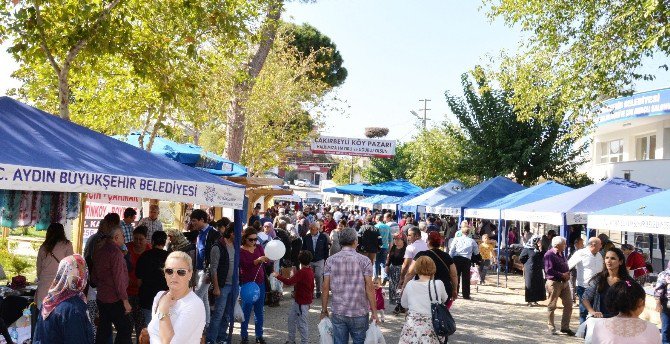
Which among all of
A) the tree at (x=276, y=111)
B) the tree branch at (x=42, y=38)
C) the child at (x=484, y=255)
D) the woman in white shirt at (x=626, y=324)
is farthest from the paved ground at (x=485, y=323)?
the tree at (x=276, y=111)

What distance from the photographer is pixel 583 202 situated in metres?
13.7

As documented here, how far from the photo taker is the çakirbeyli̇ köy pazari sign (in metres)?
5.48

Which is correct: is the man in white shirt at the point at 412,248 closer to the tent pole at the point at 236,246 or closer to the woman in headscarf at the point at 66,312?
the tent pole at the point at 236,246

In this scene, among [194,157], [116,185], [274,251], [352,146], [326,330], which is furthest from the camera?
[352,146]

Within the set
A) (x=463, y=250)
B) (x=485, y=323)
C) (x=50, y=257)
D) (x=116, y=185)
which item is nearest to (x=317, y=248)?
(x=463, y=250)

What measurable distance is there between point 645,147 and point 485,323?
64.9ft

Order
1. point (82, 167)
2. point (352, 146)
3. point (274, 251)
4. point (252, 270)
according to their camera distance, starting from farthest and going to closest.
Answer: point (352, 146) → point (274, 251) → point (252, 270) → point (82, 167)

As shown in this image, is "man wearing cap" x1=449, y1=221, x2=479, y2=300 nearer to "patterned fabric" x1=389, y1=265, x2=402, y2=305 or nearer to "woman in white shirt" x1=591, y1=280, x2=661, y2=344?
"patterned fabric" x1=389, y1=265, x2=402, y2=305

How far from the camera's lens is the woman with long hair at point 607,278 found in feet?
22.7

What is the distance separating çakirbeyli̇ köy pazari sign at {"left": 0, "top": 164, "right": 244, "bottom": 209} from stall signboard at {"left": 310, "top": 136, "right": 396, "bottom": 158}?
24326 millimetres

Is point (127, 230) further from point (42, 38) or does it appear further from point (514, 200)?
point (514, 200)

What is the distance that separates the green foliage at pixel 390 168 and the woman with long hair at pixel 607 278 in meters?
51.0

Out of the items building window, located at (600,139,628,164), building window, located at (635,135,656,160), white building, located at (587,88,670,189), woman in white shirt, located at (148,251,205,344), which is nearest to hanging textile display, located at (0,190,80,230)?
woman in white shirt, located at (148,251,205,344)

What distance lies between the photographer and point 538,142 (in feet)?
94.3
